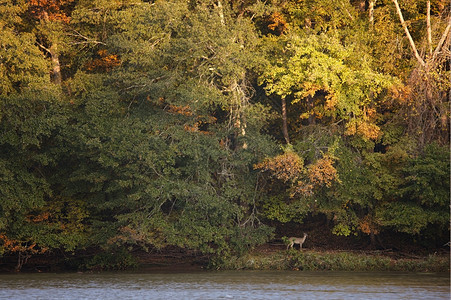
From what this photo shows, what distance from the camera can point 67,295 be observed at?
20719 mm

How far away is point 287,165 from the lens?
2745cm

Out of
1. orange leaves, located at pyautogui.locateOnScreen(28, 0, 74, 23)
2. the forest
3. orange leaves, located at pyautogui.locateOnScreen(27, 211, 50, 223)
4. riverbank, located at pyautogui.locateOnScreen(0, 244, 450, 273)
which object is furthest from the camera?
orange leaves, located at pyautogui.locateOnScreen(28, 0, 74, 23)

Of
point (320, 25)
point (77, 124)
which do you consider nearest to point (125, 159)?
point (77, 124)

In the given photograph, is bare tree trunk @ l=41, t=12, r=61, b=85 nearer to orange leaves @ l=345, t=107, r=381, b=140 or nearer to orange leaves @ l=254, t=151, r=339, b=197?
orange leaves @ l=254, t=151, r=339, b=197

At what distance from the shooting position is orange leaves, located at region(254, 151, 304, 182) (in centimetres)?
2748

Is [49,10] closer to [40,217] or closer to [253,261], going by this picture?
[40,217]

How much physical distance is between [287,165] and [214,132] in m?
3.68

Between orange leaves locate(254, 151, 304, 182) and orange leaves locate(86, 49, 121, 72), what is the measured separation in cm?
801

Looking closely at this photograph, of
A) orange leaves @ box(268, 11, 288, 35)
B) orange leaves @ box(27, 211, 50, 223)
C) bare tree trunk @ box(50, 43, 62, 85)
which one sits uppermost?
orange leaves @ box(268, 11, 288, 35)

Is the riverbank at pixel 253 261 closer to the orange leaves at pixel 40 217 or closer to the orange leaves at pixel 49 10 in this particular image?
the orange leaves at pixel 40 217

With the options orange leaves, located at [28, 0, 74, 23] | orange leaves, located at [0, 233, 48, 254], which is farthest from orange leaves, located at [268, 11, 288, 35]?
orange leaves, located at [0, 233, 48, 254]

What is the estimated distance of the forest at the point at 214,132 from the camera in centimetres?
2769

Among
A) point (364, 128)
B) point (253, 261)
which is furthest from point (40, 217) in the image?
point (364, 128)

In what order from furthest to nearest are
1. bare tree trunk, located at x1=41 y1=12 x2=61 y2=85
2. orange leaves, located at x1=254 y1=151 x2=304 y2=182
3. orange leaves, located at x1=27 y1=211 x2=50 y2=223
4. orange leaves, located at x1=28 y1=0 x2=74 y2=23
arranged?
bare tree trunk, located at x1=41 y1=12 x2=61 y2=85, orange leaves, located at x1=28 y1=0 x2=74 y2=23, orange leaves, located at x1=27 y1=211 x2=50 y2=223, orange leaves, located at x1=254 y1=151 x2=304 y2=182
